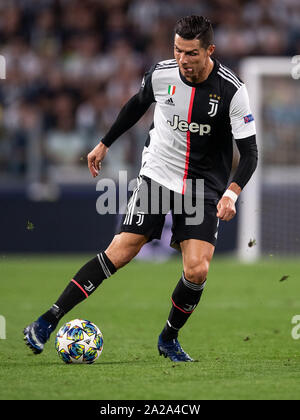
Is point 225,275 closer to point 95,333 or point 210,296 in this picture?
point 210,296

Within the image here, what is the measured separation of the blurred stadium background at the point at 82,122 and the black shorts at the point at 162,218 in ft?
26.6

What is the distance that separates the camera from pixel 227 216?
538 cm

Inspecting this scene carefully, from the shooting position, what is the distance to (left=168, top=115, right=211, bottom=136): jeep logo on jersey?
231 inches

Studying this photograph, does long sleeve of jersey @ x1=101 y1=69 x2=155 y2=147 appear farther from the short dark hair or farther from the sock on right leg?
the sock on right leg

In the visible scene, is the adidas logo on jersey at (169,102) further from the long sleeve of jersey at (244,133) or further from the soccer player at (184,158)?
the long sleeve of jersey at (244,133)

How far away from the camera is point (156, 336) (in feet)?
24.3

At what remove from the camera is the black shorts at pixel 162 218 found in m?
5.83

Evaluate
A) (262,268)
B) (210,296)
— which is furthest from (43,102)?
(210,296)

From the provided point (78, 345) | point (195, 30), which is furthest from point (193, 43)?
point (78, 345)

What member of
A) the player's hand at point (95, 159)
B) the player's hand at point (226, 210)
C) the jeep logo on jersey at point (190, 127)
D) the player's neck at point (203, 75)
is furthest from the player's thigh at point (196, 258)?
the player's neck at point (203, 75)

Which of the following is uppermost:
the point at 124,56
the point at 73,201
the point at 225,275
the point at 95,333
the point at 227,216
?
the point at 124,56

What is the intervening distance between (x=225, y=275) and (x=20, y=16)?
22.1 feet

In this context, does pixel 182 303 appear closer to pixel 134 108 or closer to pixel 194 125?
pixel 194 125

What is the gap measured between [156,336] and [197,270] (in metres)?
1.81
